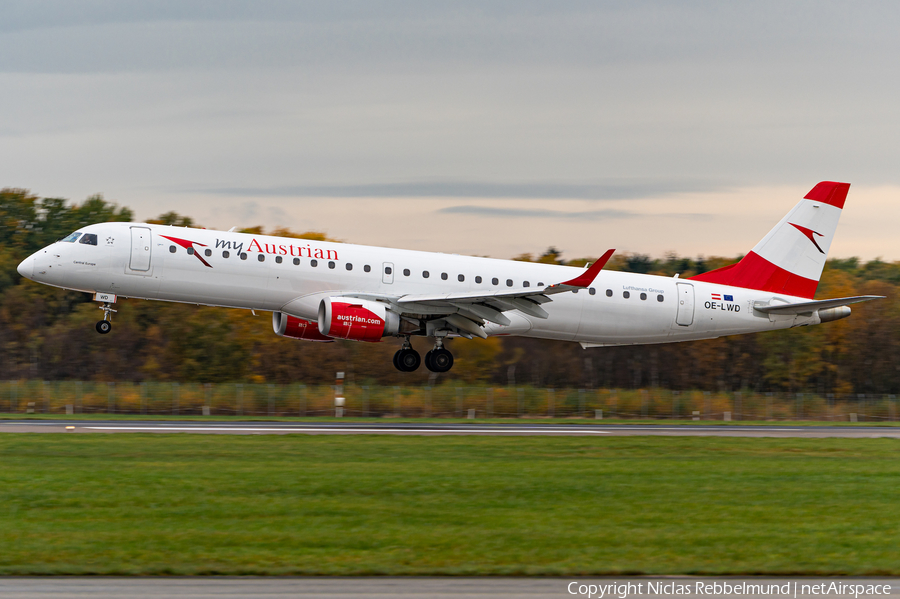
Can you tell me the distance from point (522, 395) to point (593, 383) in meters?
7.54

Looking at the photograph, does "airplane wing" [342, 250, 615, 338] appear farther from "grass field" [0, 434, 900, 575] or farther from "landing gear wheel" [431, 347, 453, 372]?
"grass field" [0, 434, 900, 575]

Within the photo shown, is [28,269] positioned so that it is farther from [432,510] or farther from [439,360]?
[432,510]

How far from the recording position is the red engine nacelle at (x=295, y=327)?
1431 inches

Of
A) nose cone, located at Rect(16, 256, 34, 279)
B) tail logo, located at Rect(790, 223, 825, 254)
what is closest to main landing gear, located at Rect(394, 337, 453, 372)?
nose cone, located at Rect(16, 256, 34, 279)

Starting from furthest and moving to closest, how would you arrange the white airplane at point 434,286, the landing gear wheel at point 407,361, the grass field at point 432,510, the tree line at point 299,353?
1. the tree line at point 299,353
2. the landing gear wheel at point 407,361
3. the white airplane at point 434,286
4. the grass field at point 432,510

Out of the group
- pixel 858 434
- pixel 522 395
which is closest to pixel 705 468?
pixel 858 434

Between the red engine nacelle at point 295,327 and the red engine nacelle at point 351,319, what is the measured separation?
2252 millimetres

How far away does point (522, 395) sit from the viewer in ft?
172

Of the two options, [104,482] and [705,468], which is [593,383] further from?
[104,482]

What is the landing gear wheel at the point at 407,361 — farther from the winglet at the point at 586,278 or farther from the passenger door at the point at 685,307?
the passenger door at the point at 685,307

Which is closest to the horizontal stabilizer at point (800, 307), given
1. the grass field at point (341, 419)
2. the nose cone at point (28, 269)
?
the grass field at point (341, 419)

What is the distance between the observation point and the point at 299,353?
2628 inches
